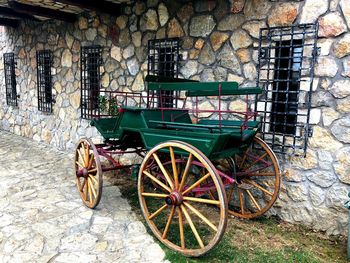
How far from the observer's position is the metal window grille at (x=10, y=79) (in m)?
8.98

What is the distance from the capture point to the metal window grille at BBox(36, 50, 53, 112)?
7457 millimetres

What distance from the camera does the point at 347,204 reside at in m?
2.93

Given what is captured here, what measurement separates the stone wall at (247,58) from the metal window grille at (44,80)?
958 millimetres

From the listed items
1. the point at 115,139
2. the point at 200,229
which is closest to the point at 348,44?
the point at 200,229

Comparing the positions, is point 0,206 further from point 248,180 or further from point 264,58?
point 264,58

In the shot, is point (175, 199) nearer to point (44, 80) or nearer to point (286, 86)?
point (286, 86)

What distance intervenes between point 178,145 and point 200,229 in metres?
1.15

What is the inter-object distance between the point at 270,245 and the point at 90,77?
15.2 feet

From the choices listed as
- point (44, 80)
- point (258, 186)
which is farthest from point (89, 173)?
point (44, 80)

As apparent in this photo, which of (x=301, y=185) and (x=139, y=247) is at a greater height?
(x=301, y=185)

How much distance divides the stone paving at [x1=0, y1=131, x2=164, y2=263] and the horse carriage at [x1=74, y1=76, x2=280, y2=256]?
0.23 m

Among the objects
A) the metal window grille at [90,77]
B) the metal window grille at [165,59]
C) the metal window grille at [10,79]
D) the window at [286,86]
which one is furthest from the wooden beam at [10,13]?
the window at [286,86]

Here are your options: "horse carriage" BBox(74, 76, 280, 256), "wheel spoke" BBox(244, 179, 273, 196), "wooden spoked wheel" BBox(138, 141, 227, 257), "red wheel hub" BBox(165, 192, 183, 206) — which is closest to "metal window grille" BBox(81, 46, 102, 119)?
"horse carriage" BBox(74, 76, 280, 256)

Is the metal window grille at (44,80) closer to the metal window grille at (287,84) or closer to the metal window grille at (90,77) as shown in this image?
the metal window grille at (90,77)
